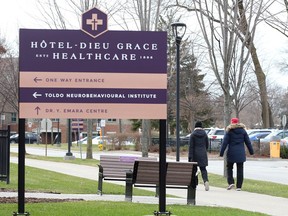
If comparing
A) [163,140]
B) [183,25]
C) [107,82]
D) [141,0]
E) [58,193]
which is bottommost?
[58,193]

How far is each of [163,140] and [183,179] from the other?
9.89ft

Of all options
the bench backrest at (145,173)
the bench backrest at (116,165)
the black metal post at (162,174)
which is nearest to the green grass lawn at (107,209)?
the black metal post at (162,174)

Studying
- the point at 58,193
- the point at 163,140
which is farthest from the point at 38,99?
the point at 58,193

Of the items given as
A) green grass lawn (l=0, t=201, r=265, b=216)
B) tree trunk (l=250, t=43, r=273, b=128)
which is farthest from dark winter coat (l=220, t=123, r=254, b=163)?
tree trunk (l=250, t=43, r=273, b=128)

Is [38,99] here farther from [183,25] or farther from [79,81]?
[183,25]

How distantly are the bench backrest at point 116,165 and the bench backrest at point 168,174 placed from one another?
5.71ft

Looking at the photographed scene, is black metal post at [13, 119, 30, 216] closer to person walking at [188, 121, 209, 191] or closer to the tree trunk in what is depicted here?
person walking at [188, 121, 209, 191]

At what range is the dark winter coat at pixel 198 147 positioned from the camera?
17.2 meters

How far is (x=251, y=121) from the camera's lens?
11888 centimetres

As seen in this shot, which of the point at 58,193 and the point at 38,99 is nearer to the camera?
the point at 38,99

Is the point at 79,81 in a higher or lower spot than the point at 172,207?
higher

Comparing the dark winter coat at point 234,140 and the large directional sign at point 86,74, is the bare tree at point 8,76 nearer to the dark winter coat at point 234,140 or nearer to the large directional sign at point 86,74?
the dark winter coat at point 234,140

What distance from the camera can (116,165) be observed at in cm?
1505

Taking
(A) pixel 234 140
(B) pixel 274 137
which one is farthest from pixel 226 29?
(B) pixel 274 137
